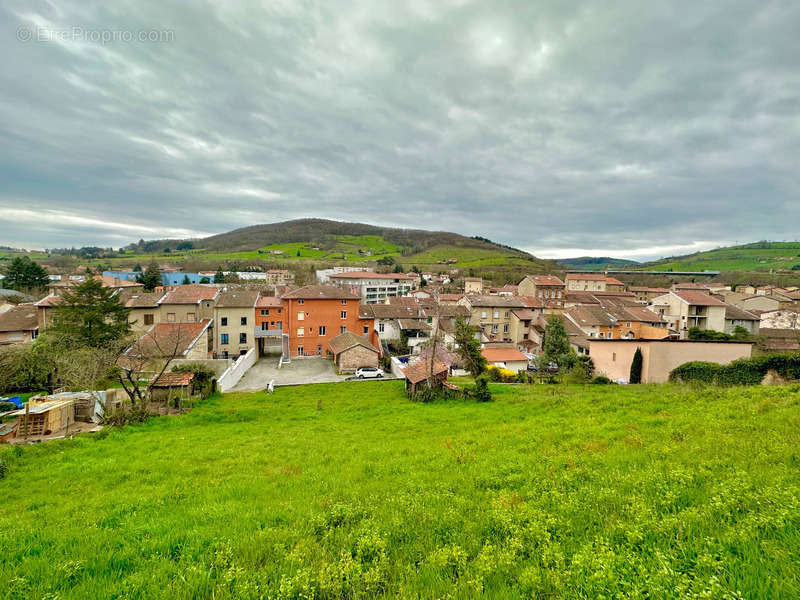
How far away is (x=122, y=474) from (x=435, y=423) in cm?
1162

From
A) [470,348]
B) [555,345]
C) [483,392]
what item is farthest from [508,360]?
[483,392]

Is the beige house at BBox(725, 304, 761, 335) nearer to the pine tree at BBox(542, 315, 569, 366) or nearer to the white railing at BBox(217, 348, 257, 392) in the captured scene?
the pine tree at BBox(542, 315, 569, 366)

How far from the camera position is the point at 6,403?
2111cm

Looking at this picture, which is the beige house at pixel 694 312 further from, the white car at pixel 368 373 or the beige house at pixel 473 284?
the white car at pixel 368 373

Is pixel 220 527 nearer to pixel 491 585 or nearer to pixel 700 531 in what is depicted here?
pixel 491 585

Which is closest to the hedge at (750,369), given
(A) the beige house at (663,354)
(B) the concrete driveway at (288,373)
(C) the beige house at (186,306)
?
(A) the beige house at (663,354)

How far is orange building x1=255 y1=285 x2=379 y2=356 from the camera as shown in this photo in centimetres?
4134

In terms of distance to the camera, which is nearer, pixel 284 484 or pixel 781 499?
pixel 781 499

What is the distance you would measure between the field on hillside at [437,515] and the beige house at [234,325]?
2839 cm

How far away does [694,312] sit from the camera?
51938 mm

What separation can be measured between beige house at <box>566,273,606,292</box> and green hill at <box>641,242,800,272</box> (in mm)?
73872

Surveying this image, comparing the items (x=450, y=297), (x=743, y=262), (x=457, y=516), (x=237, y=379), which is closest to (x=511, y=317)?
(x=450, y=297)

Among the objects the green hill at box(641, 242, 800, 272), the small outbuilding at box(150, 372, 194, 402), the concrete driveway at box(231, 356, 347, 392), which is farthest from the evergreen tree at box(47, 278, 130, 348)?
the green hill at box(641, 242, 800, 272)

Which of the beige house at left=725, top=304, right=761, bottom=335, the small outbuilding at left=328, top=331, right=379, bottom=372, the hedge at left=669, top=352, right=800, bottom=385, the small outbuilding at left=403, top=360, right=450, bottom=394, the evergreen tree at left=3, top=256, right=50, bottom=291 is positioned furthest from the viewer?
the evergreen tree at left=3, top=256, right=50, bottom=291
